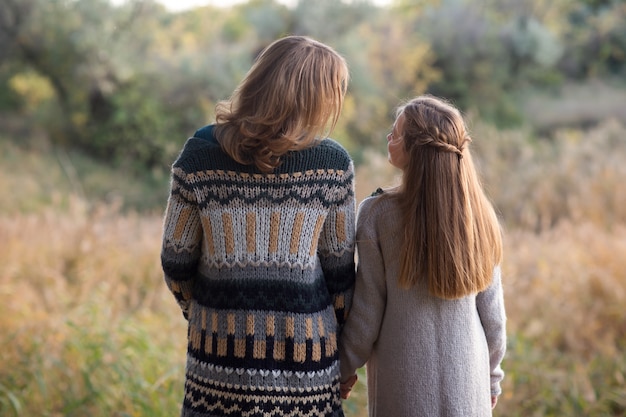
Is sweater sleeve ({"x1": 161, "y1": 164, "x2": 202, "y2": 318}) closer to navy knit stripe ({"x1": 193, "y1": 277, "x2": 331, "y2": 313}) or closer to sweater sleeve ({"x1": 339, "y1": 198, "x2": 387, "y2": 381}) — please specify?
navy knit stripe ({"x1": 193, "y1": 277, "x2": 331, "y2": 313})

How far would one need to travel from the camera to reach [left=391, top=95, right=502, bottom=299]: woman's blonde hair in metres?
1.99

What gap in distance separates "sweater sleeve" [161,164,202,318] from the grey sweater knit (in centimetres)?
52

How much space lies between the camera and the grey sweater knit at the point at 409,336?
2.04 meters

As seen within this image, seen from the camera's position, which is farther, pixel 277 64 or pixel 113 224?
pixel 113 224

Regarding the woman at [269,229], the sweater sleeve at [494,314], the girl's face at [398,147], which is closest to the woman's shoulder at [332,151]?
the woman at [269,229]

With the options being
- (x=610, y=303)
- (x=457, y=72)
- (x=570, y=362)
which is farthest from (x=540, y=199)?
(x=457, y=72)

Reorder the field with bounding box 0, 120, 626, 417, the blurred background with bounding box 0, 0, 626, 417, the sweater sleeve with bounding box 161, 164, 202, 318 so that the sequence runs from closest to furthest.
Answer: the sweater sleeve with bounding box 161, 164, 202, 318
the field with bounding box 0, 120, 626, 417
the blurred background with bounding box 0, 0, 626, 417

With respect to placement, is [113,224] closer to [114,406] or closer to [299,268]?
[114,406]

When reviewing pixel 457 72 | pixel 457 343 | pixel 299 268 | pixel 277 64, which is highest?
pixel 457 72

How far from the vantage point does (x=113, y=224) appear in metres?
5.61

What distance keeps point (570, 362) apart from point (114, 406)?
8.03ft

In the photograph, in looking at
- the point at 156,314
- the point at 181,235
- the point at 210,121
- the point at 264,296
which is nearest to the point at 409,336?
the point at 264,296

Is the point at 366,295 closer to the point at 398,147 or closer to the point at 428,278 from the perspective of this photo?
the point at 428,278

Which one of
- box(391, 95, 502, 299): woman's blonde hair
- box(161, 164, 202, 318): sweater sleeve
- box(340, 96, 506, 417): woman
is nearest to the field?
box(161, 164, 202, 318): sweater sleeve
